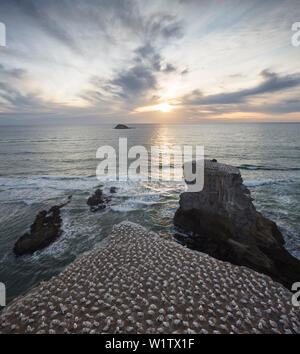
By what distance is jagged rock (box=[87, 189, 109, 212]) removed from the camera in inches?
736

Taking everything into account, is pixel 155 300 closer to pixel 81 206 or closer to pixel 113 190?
pixel 81 206

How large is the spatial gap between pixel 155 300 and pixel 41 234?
1203cm

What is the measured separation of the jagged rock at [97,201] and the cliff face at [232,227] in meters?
9.55

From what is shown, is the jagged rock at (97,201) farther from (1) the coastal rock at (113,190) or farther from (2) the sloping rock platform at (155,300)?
(2) the sloping rock platform at (155,300)

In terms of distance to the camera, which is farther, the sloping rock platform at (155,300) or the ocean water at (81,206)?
the ocean water at (81,206)

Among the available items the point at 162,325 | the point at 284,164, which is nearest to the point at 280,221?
the point at 162,325

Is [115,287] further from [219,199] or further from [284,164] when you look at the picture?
[284,164]

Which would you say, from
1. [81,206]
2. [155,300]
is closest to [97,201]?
[81,206]

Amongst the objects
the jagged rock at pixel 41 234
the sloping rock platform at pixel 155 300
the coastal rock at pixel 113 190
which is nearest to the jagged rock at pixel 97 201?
the coastal rock at pixel 113 190

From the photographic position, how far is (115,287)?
6.39 m

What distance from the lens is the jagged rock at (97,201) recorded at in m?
→ 18.7

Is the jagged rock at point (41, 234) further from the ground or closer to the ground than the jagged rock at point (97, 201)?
closer to the ground

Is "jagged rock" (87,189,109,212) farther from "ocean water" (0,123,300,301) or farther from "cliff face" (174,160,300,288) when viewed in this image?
"cliff face" (174,160,300,288)

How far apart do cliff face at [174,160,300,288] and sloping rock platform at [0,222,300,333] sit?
313 centimetres
